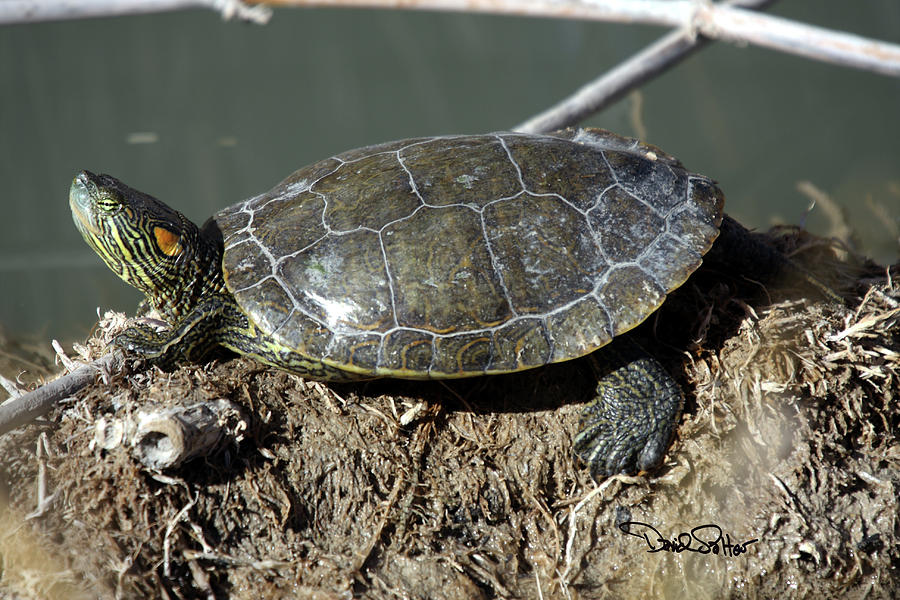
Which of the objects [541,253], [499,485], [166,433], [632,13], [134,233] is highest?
[632,13]

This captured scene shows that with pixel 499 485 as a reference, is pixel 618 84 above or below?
above

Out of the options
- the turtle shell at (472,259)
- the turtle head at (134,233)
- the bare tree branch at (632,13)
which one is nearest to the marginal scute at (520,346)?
the turtle shell at (472,259)

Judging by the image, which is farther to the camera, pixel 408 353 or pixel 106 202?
pixel 106 202

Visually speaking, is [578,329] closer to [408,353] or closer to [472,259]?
[472,259]

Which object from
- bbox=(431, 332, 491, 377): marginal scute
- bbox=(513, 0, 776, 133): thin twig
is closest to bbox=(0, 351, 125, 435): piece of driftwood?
bbox=(431, 332, 491, 377): marginal scute

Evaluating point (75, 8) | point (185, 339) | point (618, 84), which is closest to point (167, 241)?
point (185, 339)

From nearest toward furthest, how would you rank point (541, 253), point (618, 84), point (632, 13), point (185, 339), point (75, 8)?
point (541, 253)
point (185, 339)
point (75, 8)
point (632, 13)
point (618, 84)

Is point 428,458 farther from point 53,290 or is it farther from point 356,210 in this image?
point 53,290

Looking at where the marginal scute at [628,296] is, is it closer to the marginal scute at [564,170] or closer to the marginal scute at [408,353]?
the marginal scute at [564,170]
